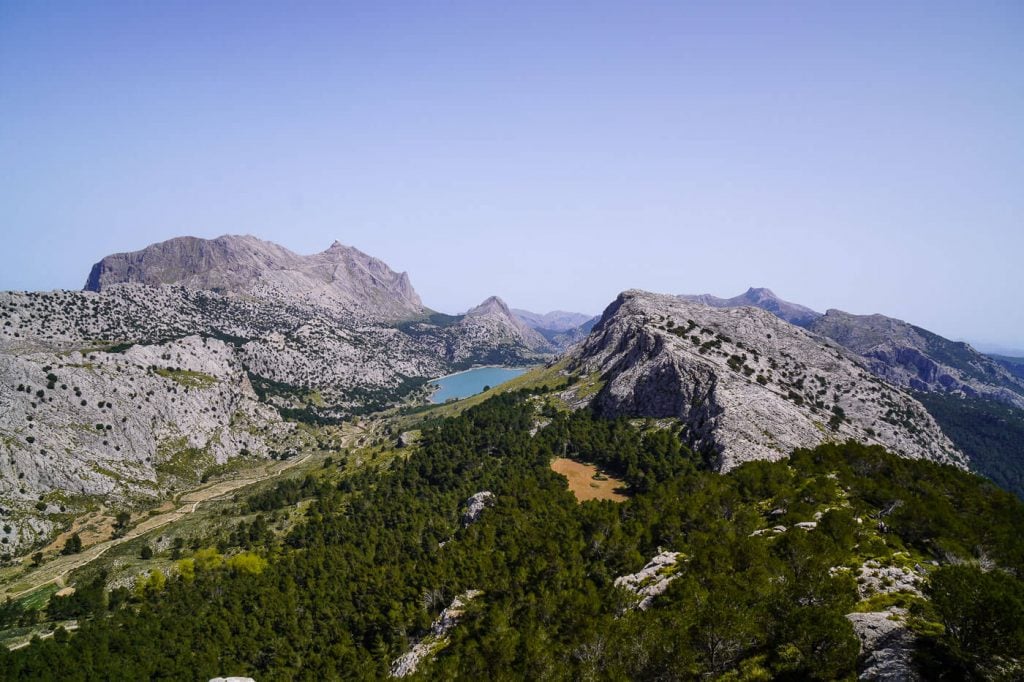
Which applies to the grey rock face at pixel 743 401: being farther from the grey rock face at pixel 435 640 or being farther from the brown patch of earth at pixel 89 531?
the brown patch of earth at pixel 89 531

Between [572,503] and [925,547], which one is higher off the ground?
[925,547]

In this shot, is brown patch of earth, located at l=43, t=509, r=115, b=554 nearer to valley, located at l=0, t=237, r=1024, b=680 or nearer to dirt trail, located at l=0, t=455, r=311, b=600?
valley, located at l=0, t=237, r=1024, b=680

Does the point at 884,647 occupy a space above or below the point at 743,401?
below

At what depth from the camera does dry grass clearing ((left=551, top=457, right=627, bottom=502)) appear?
122650mm

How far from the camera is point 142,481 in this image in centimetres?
19062

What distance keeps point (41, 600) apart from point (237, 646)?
238 feet

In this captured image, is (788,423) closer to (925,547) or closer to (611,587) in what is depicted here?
(925,547)

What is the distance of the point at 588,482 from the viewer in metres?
133

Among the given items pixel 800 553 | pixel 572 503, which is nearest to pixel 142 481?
pixel 572 503

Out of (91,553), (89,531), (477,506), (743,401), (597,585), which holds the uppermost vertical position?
(743,401)

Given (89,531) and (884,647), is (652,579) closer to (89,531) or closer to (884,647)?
(884,647)

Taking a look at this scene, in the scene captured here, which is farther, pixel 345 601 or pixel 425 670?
pixel 345 601

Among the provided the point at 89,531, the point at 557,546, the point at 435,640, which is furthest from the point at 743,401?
the point at 89,531

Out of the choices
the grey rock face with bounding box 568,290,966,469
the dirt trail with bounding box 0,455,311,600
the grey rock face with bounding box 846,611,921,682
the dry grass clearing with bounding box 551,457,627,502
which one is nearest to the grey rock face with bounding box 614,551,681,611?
the grey rock face with bounding box 846,611,921,682
